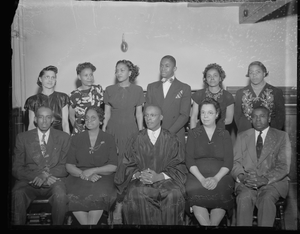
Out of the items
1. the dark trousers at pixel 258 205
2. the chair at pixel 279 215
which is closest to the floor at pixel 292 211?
the chair at pixel 279 215

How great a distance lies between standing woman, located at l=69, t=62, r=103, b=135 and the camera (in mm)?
3713

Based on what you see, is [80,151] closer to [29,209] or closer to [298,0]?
[29,209]

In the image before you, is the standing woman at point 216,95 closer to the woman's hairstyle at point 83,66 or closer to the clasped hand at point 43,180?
the woman's hairstyle at point 83,66

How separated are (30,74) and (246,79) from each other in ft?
7.07

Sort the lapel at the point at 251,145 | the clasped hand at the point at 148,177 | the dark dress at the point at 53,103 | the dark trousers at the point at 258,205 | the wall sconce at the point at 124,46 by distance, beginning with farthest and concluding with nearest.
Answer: the wall sconce at the point at 124,46
the dark dress at the point at 53,103
the lapel at the point at 251,145
the clasped hand at the point at 148,177
the dark trousers at the point at 258,205

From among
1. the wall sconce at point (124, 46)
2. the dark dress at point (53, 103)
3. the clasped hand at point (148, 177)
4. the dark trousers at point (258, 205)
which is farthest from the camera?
the wall sconce at point (124, 46)

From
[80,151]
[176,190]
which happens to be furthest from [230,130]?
[80,151]

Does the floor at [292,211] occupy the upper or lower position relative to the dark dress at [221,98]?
lower

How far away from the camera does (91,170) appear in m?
3.48

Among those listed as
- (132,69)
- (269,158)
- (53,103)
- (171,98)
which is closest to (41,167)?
(53,103)

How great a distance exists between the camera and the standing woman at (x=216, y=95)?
370 cm

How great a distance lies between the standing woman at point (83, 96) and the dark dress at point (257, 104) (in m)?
1.36

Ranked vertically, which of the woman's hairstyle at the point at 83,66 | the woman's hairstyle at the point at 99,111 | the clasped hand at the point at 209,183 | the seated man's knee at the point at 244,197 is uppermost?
the woman's hairstyle at the point at 83,66

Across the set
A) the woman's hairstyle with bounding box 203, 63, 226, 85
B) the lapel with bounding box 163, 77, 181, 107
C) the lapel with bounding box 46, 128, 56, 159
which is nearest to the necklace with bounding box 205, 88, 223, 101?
the woman's hairstyle with bounding box 203, 63, 226, 85
